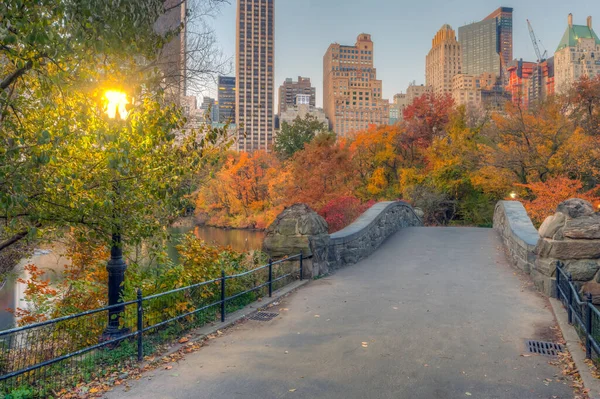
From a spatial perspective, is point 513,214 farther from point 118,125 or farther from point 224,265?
point 118,125

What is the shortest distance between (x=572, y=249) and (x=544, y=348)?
2.89 metres

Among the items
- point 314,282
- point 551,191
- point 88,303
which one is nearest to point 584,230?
point 314,282

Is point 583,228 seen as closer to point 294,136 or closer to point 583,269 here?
point 583,269

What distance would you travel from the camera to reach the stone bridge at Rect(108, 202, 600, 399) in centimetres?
452

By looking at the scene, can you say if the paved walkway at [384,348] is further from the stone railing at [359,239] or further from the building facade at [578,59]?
the building facade at [578,59]

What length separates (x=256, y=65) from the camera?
579 feet

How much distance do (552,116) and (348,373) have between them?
24.2 meters

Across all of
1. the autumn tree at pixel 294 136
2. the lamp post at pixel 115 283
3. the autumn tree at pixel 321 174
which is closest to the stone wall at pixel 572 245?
the lamp post at pixel 115 283

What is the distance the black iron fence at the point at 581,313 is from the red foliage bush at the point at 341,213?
11.4 meters

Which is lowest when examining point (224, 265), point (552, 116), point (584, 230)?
point (224, 265)

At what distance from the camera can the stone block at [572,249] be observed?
7.52 meters

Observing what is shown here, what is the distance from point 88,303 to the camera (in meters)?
8.49

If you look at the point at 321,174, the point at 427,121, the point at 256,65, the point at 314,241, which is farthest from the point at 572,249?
the point at 256,65

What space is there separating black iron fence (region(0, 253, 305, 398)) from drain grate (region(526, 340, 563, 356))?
13.3 ft
